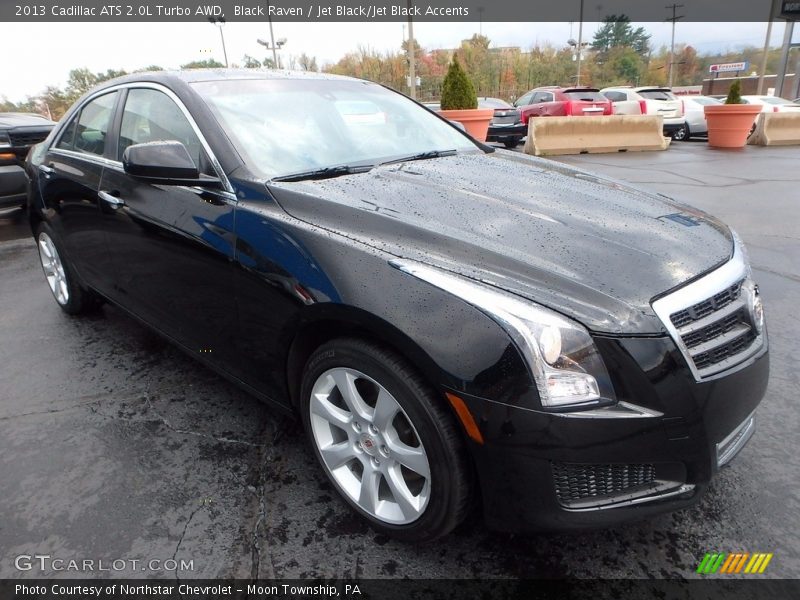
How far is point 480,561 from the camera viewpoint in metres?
1.84

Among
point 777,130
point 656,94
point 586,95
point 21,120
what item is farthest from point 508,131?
point 21,120

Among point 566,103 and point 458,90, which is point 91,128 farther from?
point 566,103

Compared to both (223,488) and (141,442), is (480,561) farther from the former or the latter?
(141,442)

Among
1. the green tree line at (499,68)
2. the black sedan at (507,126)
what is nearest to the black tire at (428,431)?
the black sedan at (507,126)

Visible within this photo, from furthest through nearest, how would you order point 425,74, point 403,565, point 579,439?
1. point 425,74
2. point 403,565
3. point 579,439

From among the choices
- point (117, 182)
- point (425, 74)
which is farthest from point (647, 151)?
point (425, 74)

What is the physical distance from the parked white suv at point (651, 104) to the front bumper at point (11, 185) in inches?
561

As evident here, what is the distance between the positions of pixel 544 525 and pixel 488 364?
53 centimetres

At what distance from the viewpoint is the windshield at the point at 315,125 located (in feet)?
7.82

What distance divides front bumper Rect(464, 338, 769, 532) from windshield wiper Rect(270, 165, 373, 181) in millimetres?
1233

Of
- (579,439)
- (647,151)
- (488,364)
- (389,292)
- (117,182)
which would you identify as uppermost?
(117,182)

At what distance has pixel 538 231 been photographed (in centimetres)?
187

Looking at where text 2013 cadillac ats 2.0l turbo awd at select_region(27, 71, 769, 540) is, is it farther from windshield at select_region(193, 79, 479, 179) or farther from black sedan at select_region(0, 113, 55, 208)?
black sedan at select_region(0, 113, 55, 208)

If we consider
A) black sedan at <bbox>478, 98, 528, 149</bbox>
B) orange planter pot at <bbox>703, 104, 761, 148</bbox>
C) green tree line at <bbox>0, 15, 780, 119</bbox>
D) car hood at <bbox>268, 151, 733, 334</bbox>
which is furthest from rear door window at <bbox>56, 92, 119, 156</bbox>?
green tree line at <bbox>0, 15, 780, 119</bbox>
